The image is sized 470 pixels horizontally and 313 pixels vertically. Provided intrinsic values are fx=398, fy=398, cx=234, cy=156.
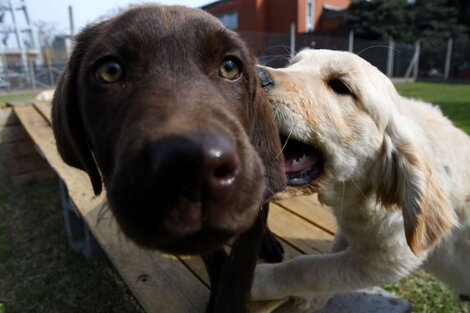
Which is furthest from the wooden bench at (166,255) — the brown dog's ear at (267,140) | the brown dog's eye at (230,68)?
the brown dog's eye at (230,68)

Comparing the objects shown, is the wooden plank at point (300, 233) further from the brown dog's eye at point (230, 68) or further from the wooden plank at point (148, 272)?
the brown dog's eye at point (230, 68)

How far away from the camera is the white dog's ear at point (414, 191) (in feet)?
6.11

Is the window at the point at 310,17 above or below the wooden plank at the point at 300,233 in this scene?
below

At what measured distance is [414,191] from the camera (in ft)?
6.17

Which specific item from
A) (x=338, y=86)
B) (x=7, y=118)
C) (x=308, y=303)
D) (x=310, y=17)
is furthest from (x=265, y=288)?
(x=310, y=17)

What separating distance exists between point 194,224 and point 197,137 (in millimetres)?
238

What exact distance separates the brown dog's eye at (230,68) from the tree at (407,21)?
2844 centimetres

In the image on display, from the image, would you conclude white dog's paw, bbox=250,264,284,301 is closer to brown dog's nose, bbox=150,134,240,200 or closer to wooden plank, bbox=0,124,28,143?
brown dog's nose, bbox=150,134,240,200

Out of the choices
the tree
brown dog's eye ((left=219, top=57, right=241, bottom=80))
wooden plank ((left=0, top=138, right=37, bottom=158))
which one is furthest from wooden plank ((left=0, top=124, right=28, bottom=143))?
the tree

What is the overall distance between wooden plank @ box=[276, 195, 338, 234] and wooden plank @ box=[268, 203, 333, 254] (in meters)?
0.05

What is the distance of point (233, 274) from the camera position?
198 centimetres

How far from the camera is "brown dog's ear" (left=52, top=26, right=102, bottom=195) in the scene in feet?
6.33

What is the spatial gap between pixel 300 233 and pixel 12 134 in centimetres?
494

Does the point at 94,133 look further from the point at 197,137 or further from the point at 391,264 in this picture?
the point at 391,264
